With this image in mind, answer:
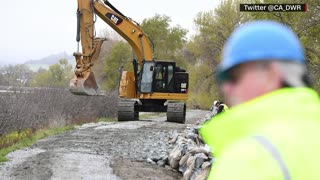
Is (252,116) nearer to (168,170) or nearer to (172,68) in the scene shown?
(168,170)

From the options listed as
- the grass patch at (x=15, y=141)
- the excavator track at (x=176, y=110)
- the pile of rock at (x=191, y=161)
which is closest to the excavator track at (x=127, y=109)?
the excavator track at (x=176, y=110)

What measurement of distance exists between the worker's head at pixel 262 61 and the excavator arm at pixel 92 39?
17.7 metres

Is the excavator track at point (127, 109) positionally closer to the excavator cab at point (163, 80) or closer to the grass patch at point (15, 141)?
the excavator cab at point (163, 80)

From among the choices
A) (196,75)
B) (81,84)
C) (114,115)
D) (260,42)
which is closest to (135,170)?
(81,84)

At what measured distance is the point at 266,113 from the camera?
5.09 feet

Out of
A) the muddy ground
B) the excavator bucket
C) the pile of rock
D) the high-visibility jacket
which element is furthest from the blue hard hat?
the excavator bucket

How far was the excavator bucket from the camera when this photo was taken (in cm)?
1916

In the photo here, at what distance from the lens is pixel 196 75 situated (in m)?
51.8

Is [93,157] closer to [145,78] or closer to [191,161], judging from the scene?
[191,161]

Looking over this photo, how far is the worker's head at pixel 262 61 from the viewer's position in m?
1.59

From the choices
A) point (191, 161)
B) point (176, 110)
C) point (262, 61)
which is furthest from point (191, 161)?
point (176, 110)

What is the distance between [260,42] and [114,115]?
32513mm

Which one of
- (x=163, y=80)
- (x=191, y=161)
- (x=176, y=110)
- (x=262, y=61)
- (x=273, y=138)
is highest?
(x=163, y=80)

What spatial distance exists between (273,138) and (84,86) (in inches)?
706
